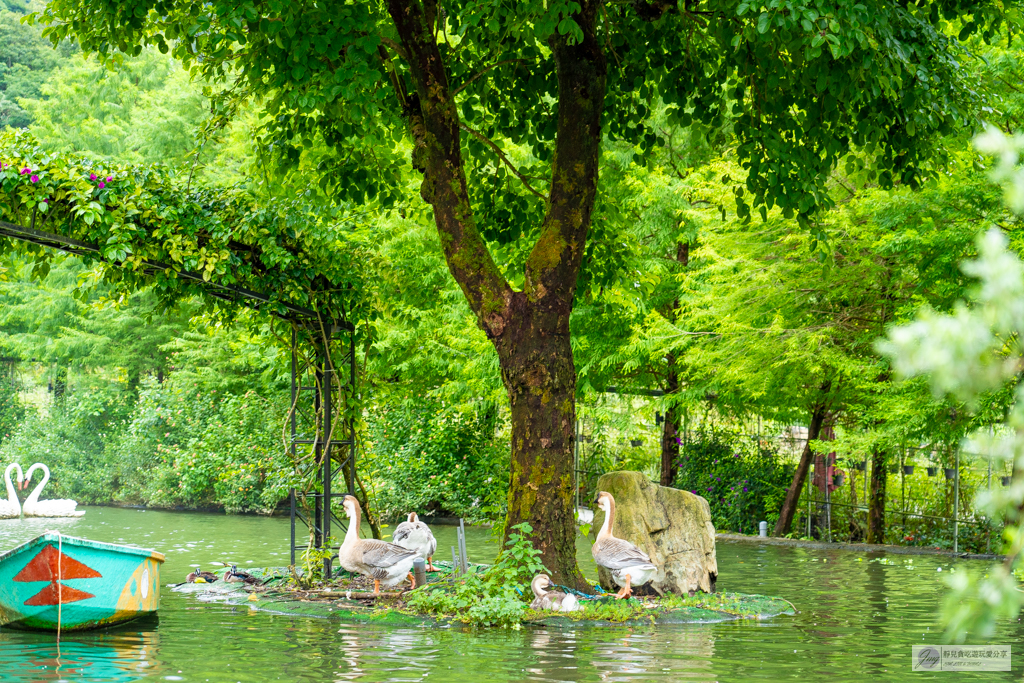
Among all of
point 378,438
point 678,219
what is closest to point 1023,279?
point 678,219

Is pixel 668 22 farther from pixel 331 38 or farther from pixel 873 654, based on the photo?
pixel 873 654

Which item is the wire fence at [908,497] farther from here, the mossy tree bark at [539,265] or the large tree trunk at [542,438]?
the mossy tree bark at [539,265]

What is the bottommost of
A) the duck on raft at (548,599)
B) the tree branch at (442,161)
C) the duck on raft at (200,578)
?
the duck on raft at (200,578)

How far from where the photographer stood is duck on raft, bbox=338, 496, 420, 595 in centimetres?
1088

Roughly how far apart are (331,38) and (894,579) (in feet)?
34.9

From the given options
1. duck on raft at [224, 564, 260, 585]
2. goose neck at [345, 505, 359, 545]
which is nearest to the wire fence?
goose neck at [345, 505, 359, 545]

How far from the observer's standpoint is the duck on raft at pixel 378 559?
35.7 ft

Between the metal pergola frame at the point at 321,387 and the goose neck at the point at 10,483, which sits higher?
the metal pergola frame at the point at 321,387

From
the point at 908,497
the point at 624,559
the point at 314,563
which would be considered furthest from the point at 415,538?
the point at 908,497

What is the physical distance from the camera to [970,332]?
1.63 m

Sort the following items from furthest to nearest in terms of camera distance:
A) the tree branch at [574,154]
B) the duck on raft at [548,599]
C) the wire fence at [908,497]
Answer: the wire fence at [908,497] < the tree branch at [574,154] < the duck on raft at [548,599]

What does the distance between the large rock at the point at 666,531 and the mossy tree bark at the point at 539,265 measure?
70.6 inches

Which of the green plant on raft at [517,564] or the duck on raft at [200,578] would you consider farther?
the duck on raft at [200,578]
